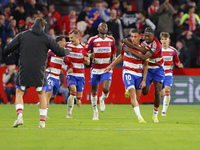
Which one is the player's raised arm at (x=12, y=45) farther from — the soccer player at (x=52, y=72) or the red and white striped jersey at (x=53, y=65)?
the red and white striped jersey at (x=53, y=65)

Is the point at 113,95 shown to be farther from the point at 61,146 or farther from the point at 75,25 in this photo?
the point at 61,146

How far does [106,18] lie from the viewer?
23.8m

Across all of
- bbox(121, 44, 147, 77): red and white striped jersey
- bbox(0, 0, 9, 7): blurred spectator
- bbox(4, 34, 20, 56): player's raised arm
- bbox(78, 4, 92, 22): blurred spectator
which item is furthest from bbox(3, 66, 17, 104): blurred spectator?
bbox(4, 34, 20, 56): player's raised arm

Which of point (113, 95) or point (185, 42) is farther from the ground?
→ point (185, 42)

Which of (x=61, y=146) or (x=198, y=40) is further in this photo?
(x=198, y=40)

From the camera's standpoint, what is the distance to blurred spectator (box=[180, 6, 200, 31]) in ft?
81.7

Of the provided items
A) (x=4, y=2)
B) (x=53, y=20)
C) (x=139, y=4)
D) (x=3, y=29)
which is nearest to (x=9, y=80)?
(x=3, y=29)

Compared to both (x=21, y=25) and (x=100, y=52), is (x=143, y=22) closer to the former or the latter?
(x=21, y=25)

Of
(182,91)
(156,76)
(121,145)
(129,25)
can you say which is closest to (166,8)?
(129,25)

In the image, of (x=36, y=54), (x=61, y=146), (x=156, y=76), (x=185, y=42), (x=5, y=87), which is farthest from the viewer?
(x=185, y=42)

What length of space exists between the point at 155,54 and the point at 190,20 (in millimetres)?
11607

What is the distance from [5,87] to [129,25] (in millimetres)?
6316

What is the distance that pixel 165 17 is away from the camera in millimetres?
23953

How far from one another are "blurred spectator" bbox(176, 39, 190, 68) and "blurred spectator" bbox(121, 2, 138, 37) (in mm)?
2237
